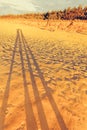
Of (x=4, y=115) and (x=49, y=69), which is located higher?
(x=4, y=115)

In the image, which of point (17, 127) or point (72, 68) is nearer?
point (17, 127)

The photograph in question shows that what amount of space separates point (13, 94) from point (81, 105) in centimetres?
196

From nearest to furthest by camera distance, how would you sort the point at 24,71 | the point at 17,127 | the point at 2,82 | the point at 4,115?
the point at 17,127
the point at 4,115
the point at 2,82
the point at 24,71

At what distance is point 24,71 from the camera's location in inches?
333

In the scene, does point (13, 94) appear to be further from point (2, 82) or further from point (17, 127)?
point (17, 127)

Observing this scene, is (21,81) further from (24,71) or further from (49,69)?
(49,69)

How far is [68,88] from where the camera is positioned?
23.1ft

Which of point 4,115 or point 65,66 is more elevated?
point 4,115

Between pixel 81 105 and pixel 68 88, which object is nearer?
pixel 81 105

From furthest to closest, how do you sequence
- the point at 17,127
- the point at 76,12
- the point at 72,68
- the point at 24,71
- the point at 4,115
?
the point at 76,12 → the point at 72,68 → the point at 24,71 → the point at 4,115 → the point at 17,127

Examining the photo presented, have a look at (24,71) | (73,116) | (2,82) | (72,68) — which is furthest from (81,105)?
(72,68)

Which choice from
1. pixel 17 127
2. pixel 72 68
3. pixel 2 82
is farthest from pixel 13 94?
pixel 72 68

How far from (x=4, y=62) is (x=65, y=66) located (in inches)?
115

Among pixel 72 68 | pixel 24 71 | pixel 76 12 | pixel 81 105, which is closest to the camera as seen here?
pixel 81 105
